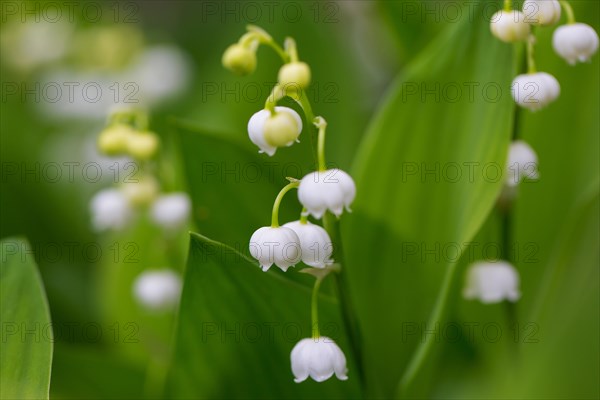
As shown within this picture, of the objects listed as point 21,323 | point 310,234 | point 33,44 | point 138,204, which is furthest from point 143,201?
point 33,44

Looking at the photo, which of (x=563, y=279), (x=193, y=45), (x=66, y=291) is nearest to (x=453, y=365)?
(x=563, y=279)

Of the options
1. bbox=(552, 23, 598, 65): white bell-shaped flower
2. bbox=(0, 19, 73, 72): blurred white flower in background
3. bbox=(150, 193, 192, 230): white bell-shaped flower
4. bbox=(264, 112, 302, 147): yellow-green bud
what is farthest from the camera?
bbox=(0, 19, 73, 72): blurred white flower in background

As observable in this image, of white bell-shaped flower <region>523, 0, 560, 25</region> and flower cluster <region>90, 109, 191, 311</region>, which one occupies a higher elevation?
white bell-shaped flower <region>523, 0, 560, 25</region>

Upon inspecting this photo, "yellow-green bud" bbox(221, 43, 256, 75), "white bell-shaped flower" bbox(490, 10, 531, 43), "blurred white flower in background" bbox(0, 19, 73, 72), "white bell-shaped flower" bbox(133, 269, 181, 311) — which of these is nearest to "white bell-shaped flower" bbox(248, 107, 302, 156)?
"yellow-green bud" bbox(221, 43, 256, 75)

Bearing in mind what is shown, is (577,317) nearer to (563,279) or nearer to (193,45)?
(563,279)

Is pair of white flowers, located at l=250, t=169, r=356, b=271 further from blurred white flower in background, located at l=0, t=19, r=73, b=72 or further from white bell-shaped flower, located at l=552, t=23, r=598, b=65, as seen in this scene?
blurred white flower in background, located at l=0, t=19, r=73, b=72
